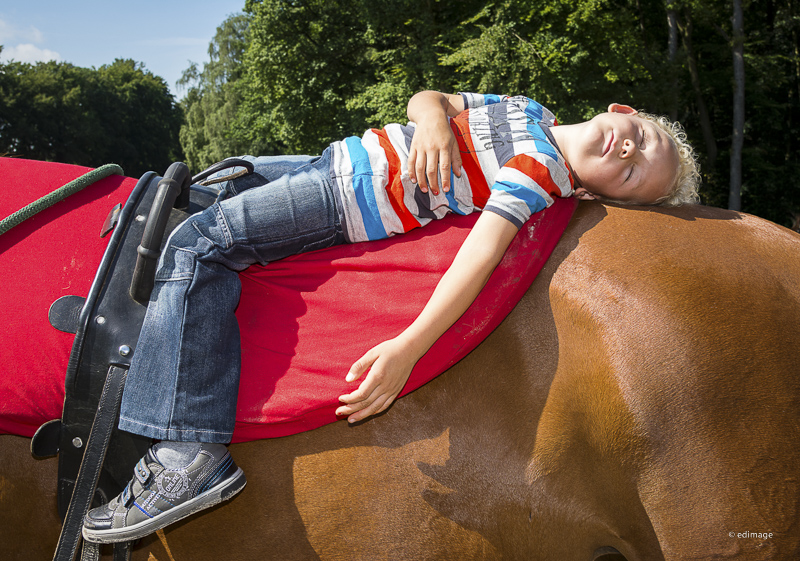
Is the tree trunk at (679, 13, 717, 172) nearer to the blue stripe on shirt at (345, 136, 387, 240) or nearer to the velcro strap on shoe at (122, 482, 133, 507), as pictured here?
the blue stripe on shirt at (345, 136, 387, 240)

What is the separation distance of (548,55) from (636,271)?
13833 mm

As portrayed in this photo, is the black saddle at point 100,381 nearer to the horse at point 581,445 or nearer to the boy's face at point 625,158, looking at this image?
the horse at point 581,445

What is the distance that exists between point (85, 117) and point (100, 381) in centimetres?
5177

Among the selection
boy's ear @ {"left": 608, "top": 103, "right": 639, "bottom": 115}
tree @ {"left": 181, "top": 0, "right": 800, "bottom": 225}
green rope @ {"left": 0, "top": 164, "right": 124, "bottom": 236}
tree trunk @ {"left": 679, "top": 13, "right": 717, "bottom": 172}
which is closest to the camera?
green rope @ {"left": 0, "top": 164, "right": 124, "bottom": 236}

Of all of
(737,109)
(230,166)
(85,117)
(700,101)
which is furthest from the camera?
(85,117)

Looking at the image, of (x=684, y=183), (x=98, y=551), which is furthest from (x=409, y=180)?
(x=98, y=551)

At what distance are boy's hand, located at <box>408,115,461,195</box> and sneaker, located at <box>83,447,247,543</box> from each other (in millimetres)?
1067

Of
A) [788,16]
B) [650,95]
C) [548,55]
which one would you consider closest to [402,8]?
[548,55]

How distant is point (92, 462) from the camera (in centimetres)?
166

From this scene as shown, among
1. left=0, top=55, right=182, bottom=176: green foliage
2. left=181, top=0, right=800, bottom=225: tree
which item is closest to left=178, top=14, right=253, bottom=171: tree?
left=181, top=0, right=800, bottom=225: tree

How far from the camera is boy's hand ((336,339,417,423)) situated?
1.52 m

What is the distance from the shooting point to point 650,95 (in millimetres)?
16516

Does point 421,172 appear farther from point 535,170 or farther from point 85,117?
point 85,117

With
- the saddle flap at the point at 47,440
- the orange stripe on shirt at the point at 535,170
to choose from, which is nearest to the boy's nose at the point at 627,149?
the orange stripe on shirt at the point at 535,170
